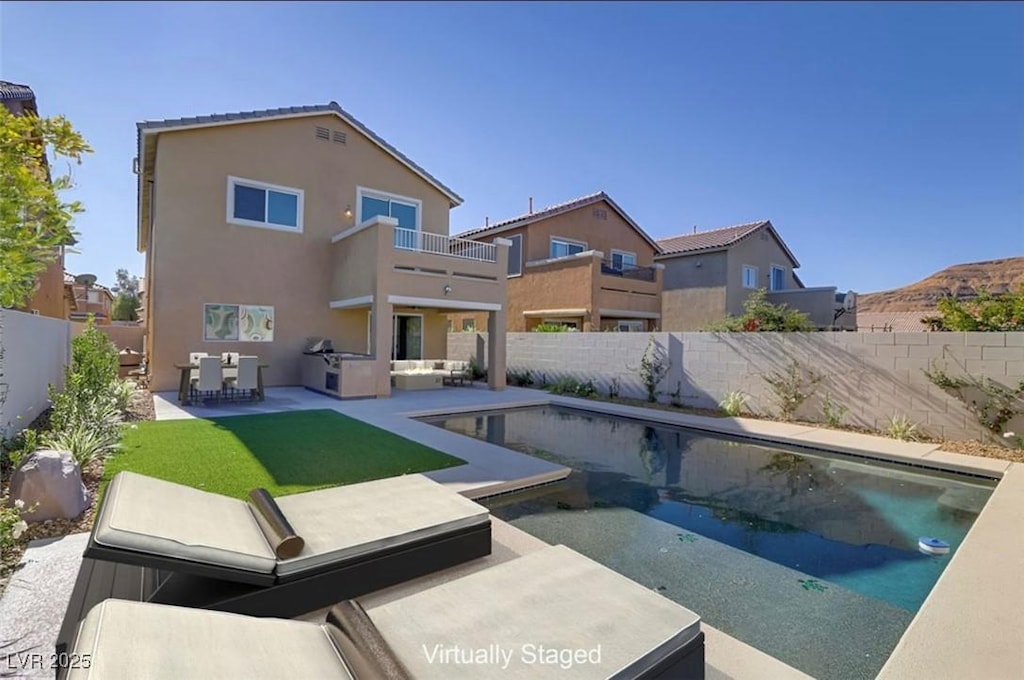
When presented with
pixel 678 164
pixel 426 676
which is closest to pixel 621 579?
pixel 426 676

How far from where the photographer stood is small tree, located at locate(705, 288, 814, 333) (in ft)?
39.8

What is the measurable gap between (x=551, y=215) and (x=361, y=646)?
22479mm

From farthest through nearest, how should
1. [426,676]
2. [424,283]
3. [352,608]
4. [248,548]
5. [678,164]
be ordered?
[678,164] → [424,283] → [248,548] → [352,608] → [426,676]

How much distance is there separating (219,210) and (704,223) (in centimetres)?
2682

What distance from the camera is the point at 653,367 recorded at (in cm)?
1454

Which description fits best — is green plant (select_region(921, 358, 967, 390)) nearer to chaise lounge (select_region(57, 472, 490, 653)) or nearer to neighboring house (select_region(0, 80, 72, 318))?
chaise lounge (select_region(57, 472, 490, 653))

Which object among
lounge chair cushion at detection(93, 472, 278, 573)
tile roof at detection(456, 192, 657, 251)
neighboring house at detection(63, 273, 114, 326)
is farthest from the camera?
tile roof at detection(456, 192, 657, 251)

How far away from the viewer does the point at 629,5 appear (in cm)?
1135

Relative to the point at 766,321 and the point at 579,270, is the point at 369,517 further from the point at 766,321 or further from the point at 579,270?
the point at 579,270

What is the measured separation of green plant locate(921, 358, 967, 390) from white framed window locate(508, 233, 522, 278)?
1664 centimetres

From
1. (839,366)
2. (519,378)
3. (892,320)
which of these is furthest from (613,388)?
(892,320)

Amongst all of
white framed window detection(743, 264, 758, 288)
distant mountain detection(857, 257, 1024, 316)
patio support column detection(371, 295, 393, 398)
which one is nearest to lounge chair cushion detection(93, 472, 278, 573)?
patio support column detection(371, 295, 393, 398)

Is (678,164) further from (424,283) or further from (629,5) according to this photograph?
(424,283)

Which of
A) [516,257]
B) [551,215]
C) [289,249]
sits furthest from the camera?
[516,257]
